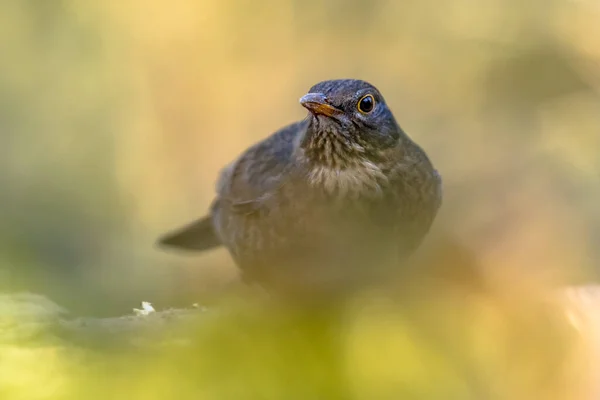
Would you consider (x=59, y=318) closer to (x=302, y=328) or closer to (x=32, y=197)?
(x=302, y=328)

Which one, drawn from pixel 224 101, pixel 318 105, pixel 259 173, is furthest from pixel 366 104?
pixel 224 101

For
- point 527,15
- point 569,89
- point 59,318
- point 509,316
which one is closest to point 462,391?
point 509,316

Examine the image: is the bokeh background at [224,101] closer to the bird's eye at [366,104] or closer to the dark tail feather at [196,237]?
the dark tail feather at [196,237]

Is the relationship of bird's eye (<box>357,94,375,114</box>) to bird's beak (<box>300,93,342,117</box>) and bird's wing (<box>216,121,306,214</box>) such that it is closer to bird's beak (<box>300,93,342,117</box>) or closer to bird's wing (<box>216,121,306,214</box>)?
bird's beak (<box>300,93,342,117</box>)

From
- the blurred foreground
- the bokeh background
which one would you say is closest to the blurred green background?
the bokeh background

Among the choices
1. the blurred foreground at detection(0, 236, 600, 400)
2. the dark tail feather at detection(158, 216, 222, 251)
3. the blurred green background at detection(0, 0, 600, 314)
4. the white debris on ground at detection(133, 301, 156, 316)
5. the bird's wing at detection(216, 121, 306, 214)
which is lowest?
the blurred foreground at detection(0, 236, 600, 400)

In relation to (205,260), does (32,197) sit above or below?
above
